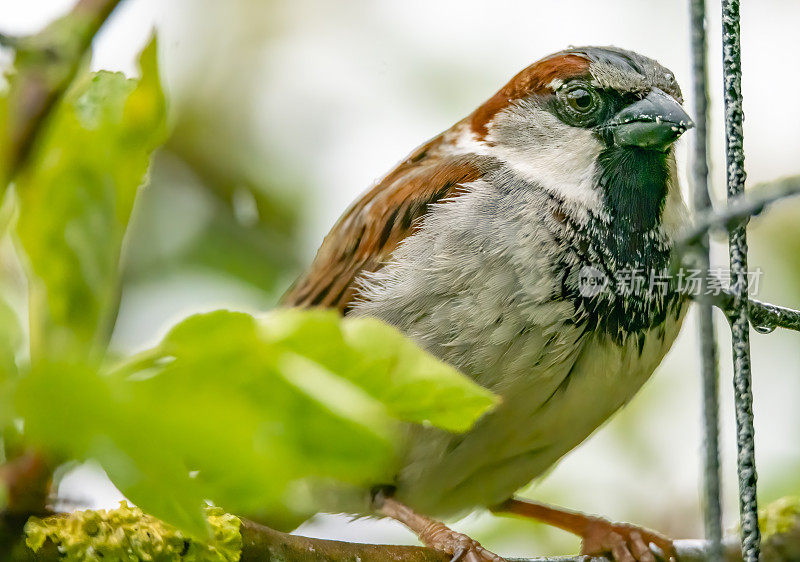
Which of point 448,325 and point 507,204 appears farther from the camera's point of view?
point 507,204

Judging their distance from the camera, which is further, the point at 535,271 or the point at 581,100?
the point at 581,100

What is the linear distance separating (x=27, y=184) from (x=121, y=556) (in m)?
0.73

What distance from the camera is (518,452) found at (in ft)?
8.63

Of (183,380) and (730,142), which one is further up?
(730,142)

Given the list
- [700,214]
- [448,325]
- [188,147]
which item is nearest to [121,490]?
[700,214]

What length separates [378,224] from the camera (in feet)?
8.88

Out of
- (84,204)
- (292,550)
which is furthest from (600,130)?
(84,204)

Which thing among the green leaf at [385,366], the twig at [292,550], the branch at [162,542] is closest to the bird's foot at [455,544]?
the twig at [292,550]

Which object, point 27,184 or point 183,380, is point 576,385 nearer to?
point 27,184

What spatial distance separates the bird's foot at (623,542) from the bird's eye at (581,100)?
1193 mm

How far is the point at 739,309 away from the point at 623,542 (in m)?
1.41

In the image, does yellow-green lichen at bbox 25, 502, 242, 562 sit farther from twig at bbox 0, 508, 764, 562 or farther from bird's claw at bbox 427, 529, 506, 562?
bird's claw at bbox 427, 529, 506, 562

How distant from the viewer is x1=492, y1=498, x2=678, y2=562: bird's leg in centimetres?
252

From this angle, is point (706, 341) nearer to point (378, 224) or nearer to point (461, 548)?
point (461, 548)
